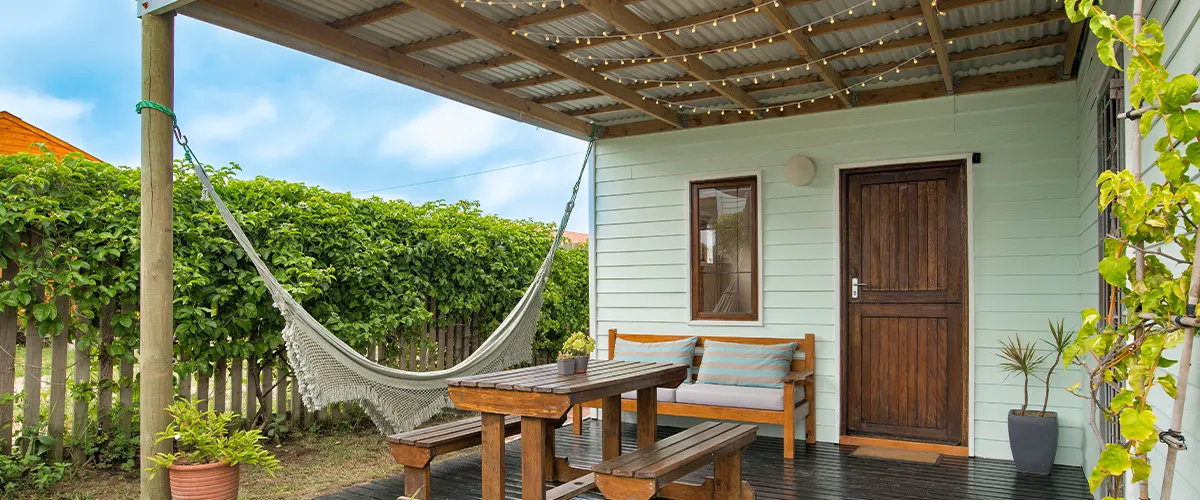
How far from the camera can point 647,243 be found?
624 centimetres

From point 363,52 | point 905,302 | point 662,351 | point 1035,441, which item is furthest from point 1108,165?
point 363,52

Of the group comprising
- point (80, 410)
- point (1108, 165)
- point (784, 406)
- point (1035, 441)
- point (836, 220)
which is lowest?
point (1035, 441)

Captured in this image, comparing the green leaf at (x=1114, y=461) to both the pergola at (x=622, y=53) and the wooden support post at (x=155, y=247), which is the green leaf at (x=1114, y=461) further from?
the wooden support post at (x=155, y=247)

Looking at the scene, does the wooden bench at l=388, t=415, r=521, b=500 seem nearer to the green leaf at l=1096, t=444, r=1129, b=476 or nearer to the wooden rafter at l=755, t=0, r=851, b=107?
the wooden rafter at l=755, t=0, r=851, b=107

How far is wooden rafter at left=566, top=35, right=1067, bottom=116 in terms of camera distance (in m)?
A: 4.40

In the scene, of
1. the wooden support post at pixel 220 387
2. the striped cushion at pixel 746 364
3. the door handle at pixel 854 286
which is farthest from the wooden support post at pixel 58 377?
the door handle at pixel 854 286

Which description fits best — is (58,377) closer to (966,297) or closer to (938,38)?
(938,38)

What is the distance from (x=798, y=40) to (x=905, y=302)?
2.08 m

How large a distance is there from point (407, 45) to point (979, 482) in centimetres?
398

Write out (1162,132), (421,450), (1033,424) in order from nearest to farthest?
1. (1162,132)
2. (421,450)
3. (1033,424)

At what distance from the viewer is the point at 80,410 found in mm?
3986

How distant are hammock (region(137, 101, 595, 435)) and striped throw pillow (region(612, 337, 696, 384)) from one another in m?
0.81

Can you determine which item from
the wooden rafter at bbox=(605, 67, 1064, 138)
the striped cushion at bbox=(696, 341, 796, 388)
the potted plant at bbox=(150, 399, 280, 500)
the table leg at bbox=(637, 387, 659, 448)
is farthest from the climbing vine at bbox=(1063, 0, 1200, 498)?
the striped cushion at bbox=(696, 341, 796, 388)

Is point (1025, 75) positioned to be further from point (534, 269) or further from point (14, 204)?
point (14, 204)
